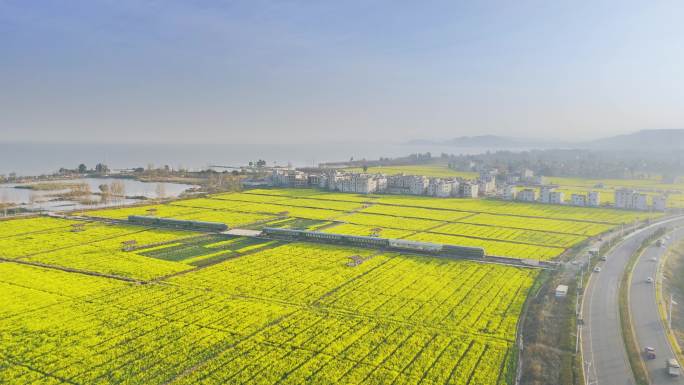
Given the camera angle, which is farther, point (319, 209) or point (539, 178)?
point (539, 178)

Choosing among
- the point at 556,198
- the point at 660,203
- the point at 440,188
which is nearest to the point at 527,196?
the point at 556,198

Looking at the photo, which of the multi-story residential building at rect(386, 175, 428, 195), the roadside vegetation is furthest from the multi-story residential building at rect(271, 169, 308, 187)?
the roadside vegetation

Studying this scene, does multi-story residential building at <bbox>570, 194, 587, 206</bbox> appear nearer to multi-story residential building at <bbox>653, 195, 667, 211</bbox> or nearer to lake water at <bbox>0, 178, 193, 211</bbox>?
multi-story residential building at <bbox>653, 195, 667, 211</bbox>

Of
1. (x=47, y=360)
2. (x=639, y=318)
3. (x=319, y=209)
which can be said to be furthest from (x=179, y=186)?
(x=639, y=318)

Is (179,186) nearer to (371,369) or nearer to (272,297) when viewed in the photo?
(272,297)

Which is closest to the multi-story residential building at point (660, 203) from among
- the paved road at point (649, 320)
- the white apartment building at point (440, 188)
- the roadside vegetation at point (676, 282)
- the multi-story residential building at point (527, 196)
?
the multi-story residential building at point (527, 196)

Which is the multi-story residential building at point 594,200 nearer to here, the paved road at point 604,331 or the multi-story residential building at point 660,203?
the multi-story residential building at point 660,203
